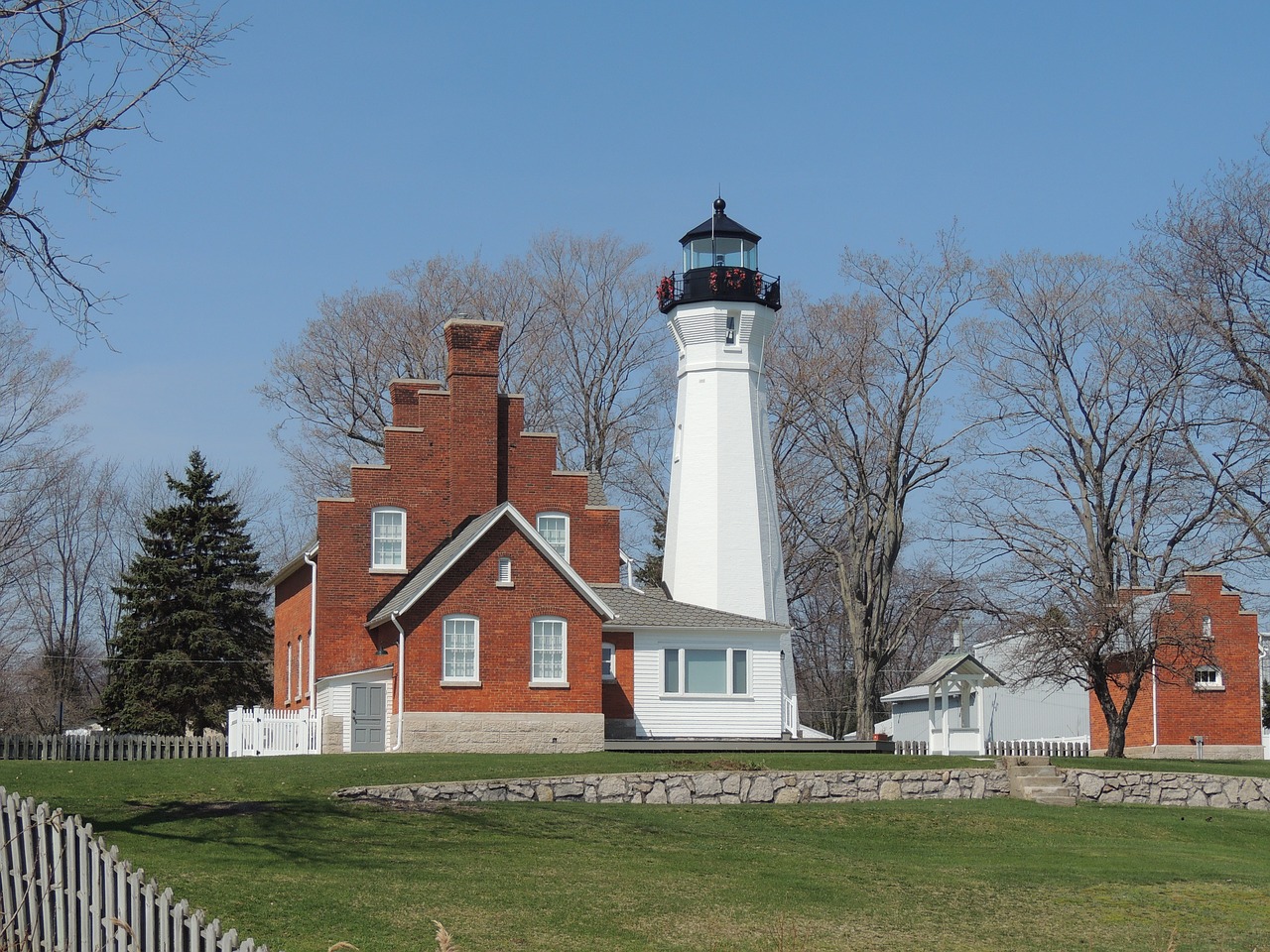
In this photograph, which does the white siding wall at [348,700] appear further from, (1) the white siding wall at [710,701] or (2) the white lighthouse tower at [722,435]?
(2) the white lighthouse tower at [722,435]

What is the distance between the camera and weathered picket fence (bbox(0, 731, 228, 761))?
107 ft

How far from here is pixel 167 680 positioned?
150ft

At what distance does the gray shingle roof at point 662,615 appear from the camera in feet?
117

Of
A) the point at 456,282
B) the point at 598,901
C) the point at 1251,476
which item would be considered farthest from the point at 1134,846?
the point at 456,282

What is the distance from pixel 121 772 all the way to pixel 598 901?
37.5 ft

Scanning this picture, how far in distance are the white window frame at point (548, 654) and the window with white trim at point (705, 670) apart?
14.2 feet

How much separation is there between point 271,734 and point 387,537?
561cm

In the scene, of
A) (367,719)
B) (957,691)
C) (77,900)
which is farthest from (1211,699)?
(77,900)

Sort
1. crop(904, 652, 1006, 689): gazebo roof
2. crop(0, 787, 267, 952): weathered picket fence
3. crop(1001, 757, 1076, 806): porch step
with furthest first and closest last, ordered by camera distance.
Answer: crop(904, 652, 1006, 689): gazebo roof → crop(1001, 757, 1076, 806): porch step → crop(0, 787, 267, 952): weathered picket fence

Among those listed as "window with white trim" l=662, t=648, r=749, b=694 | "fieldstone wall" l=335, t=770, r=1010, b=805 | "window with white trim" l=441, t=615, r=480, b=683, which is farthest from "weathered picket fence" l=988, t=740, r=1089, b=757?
"window with white trim" l=441, t=615, r=480, b=683

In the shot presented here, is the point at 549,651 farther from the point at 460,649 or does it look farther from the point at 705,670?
the point at 705,670

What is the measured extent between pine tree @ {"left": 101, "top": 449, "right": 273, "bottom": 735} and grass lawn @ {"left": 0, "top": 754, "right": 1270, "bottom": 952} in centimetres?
2180

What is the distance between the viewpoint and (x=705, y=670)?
3659 centimetres

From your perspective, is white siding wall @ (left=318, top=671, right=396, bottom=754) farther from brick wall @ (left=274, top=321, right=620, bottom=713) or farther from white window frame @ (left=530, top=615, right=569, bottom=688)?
white window frame @ (left=530, top=615, right=569, bottom=688)
